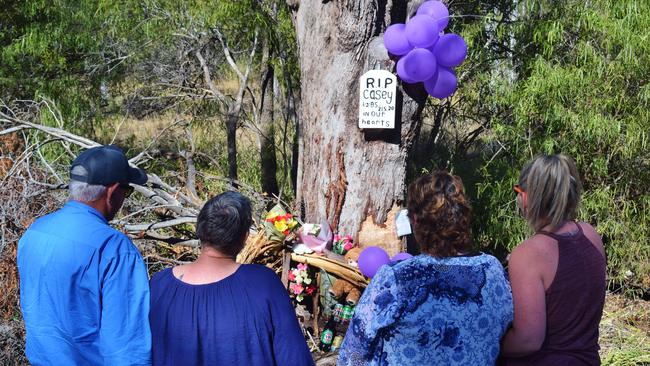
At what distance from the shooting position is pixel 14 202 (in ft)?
16.8

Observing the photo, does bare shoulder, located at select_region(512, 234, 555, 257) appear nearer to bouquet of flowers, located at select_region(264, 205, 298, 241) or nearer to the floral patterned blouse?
the floral patterned blouse

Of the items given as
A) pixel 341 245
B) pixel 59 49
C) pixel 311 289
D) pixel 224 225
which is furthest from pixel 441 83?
pixel 59 49

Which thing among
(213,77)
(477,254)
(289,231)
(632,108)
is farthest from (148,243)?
(213,77)

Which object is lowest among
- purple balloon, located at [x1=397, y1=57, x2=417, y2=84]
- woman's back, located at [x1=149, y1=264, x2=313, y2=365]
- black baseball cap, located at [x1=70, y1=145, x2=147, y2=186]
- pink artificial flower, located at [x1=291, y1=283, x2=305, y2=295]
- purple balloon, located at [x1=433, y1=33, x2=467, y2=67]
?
pink artificial flower, located at [x1=291, y1=283, x2=305, y2=295]

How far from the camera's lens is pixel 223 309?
234 centimetres

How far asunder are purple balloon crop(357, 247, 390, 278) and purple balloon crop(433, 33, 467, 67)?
4.37 feet

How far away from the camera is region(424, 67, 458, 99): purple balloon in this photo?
184 inches

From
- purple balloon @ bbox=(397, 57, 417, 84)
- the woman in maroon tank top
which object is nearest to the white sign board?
purple balloon @ bbox=(397, 57, 417, 84)

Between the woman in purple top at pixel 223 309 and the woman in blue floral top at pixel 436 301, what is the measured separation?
249 millimetres

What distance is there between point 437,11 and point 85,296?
3093 millimetres

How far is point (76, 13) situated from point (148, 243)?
5034 mm

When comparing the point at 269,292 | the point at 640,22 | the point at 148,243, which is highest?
the point at 640,22

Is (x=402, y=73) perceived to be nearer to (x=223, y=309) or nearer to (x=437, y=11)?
(x=437, y=11)

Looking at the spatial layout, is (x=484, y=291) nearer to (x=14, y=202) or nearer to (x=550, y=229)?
(x=550, y=229)
